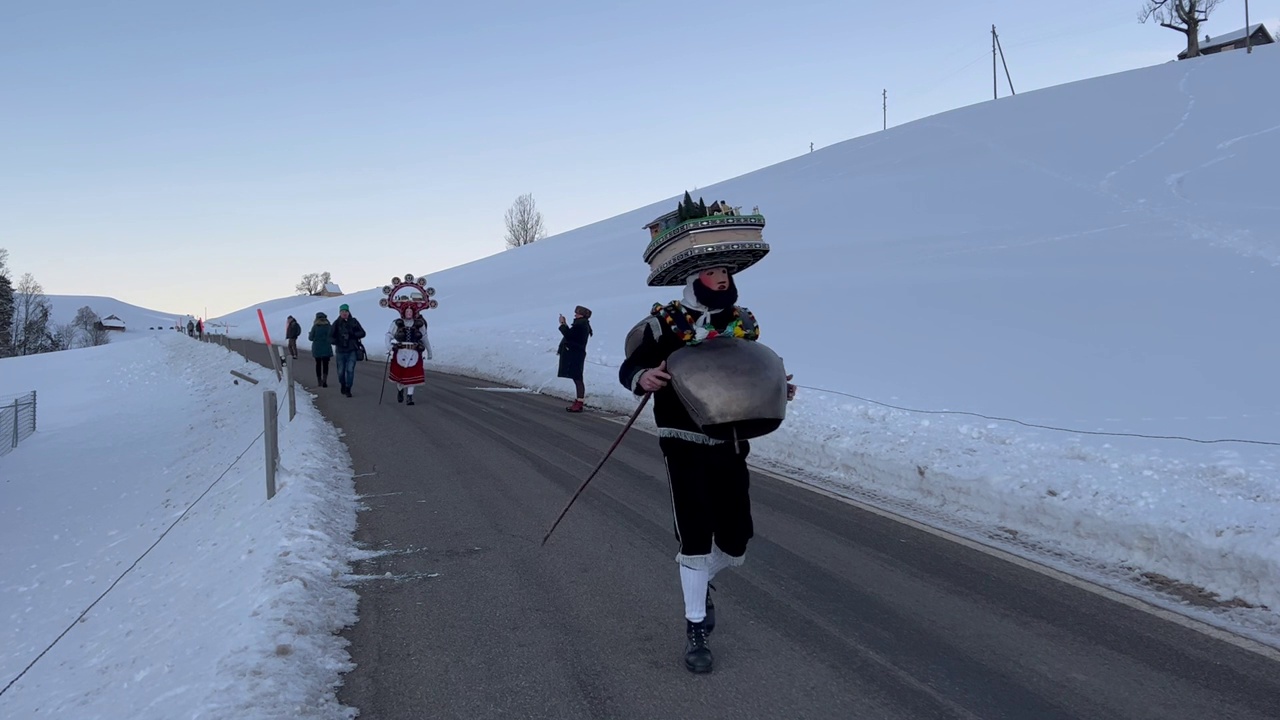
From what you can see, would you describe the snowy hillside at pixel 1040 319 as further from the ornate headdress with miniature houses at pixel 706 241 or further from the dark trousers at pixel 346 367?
the dark trousers at pixel 346 367

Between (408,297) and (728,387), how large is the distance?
13.3 m

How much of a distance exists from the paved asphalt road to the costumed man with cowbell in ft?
1.43

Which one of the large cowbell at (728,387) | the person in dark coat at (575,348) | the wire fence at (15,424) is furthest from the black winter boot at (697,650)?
the wire fence at (15,424)

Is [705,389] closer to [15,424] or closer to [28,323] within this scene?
[15,424]

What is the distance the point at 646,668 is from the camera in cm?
410

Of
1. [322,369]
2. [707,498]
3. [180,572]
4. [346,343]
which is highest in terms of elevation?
[346,343]

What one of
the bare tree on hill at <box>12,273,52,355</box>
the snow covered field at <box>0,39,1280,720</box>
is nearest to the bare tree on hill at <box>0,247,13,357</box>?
the bare tree on hill at <box>12,273,52,355</box>

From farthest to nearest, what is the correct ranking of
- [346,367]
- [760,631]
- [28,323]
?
[28,323]
[346,367]
[760,631]

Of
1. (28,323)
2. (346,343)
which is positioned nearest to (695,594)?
(346,343)

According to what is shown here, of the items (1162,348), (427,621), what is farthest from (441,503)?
(1162,348)

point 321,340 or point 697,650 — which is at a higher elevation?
point 321,340

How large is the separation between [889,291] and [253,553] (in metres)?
17.6

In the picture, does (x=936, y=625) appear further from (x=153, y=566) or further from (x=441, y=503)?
(x=153, y=566)

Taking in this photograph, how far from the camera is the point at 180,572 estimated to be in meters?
7.55
